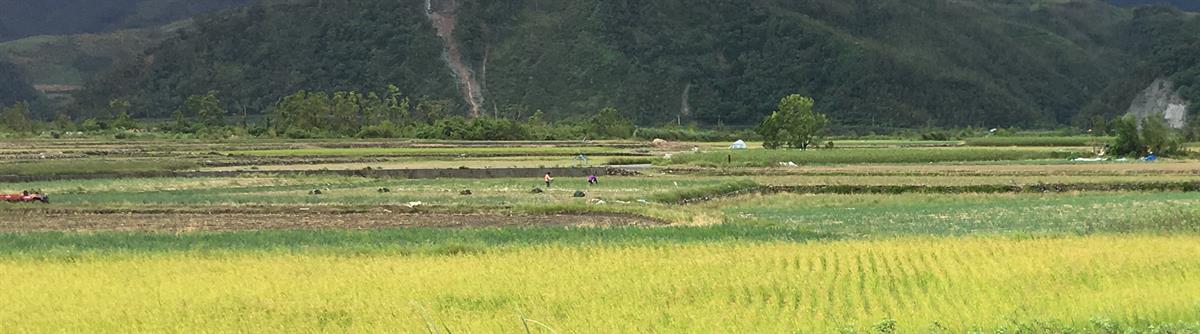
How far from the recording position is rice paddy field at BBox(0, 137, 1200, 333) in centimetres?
1326

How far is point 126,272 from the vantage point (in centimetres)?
1816

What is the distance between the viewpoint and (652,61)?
159m

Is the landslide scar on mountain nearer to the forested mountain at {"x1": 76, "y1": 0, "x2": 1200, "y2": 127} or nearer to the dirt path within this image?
the forested mountain at {"x1": 76, "y1": 0, "x2": 1200, "y2": 127}

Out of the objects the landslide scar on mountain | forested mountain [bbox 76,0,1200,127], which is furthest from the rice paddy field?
the landslide scar on mountain

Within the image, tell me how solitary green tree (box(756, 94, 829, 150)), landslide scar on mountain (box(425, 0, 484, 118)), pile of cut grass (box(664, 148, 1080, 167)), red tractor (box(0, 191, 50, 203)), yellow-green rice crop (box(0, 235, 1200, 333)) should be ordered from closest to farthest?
yellow-green rice crop (box(0, 235, 1200, 333)) → red tractor (box(0, 191, 50, 203)) → pile of cut grass (box(664, 148, 1080, 167)) → solitary green tree (box(756, 94, 829, 150)) → landslide scar on mountain (box(425, 0, 484, 118))

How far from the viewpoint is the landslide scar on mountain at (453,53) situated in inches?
5955

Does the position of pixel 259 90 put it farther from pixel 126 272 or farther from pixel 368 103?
pixel 126 272

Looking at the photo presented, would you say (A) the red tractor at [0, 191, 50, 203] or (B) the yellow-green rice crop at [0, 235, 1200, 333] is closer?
(B) the yellow-green rice crop at [0, 235, 1200, 333]

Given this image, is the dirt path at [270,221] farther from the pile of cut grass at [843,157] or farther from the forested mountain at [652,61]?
the forested mountain at [652,61]

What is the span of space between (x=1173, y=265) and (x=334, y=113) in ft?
321

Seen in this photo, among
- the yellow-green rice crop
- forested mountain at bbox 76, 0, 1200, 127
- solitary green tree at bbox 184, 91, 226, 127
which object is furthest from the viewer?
forested mountain at bbox 76, 0, 1200, 127

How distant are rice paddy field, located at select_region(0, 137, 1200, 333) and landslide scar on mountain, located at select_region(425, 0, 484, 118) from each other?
105m

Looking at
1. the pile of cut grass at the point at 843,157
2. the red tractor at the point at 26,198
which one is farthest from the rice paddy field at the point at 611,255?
the pile of cut grass at the point at 843,157

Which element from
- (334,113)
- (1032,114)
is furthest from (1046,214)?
(1032,114)
